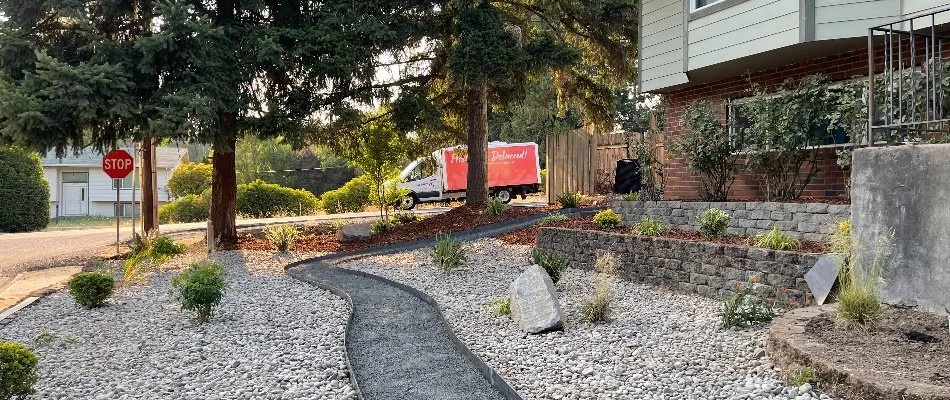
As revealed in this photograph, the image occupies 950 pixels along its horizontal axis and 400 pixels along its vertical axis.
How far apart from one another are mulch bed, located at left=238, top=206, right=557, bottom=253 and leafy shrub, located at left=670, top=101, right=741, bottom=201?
5.32 meters

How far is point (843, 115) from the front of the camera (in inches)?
294

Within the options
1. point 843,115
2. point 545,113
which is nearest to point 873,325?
point 843,115

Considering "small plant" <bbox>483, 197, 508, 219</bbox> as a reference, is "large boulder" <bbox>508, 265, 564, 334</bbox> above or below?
below

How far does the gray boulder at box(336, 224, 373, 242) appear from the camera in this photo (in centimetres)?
1407

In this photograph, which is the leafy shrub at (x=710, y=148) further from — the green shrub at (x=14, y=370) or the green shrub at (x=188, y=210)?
the green shrub at (x=188, y=210)

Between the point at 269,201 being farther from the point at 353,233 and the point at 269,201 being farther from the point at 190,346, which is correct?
the point at 190,346

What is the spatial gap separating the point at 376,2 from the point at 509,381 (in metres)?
9.83

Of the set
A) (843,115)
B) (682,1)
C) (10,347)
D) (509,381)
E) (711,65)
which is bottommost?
(509,381)

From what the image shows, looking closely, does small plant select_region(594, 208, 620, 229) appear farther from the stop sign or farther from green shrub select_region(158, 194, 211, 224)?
green shrub select_region(158, 194, 211, 224)

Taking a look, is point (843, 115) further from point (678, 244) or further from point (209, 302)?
point (209, 302)

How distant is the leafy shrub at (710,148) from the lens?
9.38 meters

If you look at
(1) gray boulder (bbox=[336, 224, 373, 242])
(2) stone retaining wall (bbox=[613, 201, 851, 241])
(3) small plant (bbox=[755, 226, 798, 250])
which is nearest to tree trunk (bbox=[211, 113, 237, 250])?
(1) gray boulder (bbox=[336, 224, 373, 242])

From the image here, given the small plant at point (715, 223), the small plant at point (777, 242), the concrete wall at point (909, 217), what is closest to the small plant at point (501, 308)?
the small plant at point (777, 242)

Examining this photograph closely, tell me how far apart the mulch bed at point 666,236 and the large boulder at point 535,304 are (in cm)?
218
